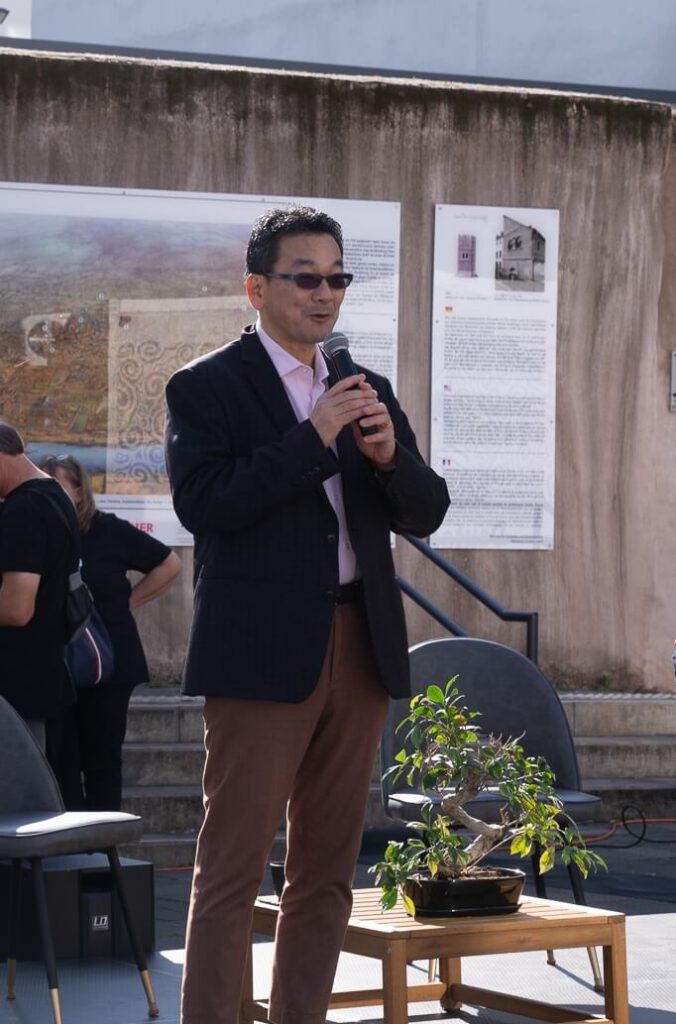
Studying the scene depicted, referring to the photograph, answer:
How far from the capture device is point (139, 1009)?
14.8 feet

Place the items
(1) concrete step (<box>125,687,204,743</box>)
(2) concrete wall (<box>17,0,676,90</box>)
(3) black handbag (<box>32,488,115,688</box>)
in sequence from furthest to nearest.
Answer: (2) concrete wall (<box>17,0,676,90</box>) < (1) concrete step (<box>125,687,204,743</box>) < (3) black handbag (<box>32,488,115,688</box>)

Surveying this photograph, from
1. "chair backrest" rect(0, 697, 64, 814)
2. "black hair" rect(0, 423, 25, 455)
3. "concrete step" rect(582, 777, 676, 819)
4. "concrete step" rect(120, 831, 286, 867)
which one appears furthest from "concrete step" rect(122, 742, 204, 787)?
"chair backrest" rect(0, 697, 64, 814)

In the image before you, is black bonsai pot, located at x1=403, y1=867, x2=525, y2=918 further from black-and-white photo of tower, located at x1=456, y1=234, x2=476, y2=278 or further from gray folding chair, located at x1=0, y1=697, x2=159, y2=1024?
black-and-white photo of tower, located at x1=456, y1=234, x2=476, y2=278

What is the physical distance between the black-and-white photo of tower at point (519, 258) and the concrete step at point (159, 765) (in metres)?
3.13

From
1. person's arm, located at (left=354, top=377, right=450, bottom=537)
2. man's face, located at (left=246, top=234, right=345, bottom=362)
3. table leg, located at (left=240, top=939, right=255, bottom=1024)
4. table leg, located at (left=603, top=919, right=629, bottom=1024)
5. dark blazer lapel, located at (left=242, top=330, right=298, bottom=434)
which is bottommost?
table leg, located at (left=240, top=939, right=255, bottom=1024)

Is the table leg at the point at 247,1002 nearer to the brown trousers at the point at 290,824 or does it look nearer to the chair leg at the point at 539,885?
the brown trousers at the point at 290,824

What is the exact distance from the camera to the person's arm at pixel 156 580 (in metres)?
6.75

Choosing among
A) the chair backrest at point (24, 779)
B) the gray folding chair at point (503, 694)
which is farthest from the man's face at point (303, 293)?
the gray folding chair at point (503, 694)

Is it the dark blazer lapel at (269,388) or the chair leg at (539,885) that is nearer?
the dark blazer lapel at (269,388)

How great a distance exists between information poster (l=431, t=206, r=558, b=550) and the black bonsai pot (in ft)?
17.2

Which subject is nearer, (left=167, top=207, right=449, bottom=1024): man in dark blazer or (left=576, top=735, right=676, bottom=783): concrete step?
(left=167, top=207, right=449, bottom=1024): man in dark blazer

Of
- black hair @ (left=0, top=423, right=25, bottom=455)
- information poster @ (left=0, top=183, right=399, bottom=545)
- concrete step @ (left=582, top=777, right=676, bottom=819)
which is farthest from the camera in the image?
information poster @ (left=0, top=183, right=399, bottom=545)

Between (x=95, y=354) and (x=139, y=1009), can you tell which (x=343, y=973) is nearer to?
(x=139, y=1009)

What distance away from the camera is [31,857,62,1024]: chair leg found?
419 centimetres
